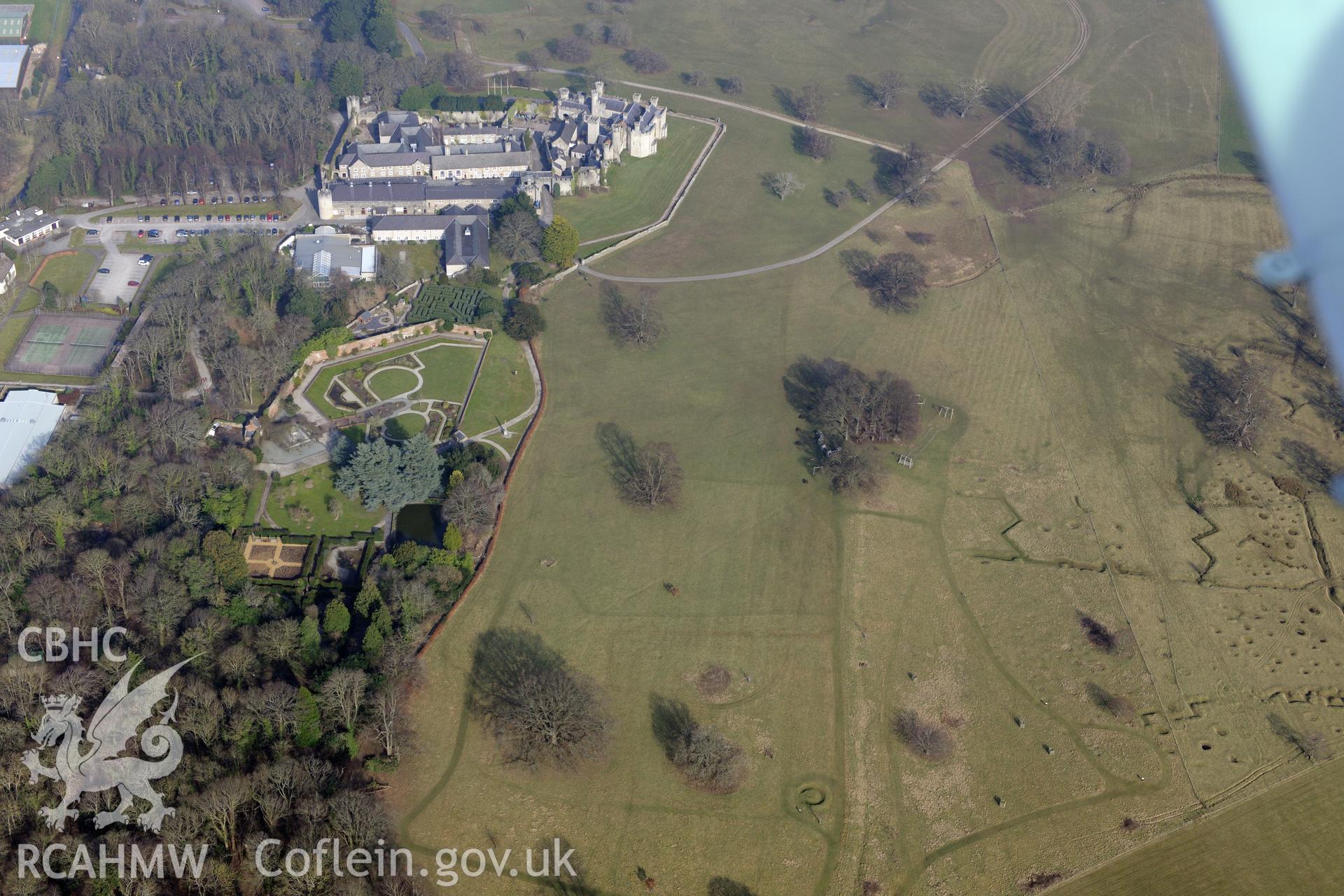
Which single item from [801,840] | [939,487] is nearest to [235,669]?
[801,840]

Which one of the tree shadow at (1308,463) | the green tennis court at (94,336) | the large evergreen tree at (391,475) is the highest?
the green tennis court at (94,336)

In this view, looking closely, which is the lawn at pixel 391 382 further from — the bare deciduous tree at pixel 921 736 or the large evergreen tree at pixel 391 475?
the bare deciduous tree at pixel 921 736

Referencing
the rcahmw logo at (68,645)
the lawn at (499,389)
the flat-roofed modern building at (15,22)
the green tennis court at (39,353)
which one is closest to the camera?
the rcahmw logo at (68,645)

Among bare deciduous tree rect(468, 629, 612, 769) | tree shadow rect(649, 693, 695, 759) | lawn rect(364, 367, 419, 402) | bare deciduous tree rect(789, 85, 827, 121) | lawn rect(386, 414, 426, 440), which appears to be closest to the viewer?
bare deciduous tree rect(468, 629, 612, 769)

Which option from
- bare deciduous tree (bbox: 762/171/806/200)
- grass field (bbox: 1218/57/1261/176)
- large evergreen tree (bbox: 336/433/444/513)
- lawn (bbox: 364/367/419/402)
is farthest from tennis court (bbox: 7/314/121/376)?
grass field (bbox: 1218/57/1261/176)

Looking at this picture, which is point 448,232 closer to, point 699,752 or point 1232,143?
point 699,752

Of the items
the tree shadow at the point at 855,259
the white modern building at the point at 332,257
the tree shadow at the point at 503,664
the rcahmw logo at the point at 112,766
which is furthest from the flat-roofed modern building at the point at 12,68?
the tree shadow at the point at 503,664

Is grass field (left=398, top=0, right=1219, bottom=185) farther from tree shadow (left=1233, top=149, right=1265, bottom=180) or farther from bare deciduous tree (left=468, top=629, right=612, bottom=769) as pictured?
bare deciduous tree (left=468, top=629, right=612, bottom=769)
